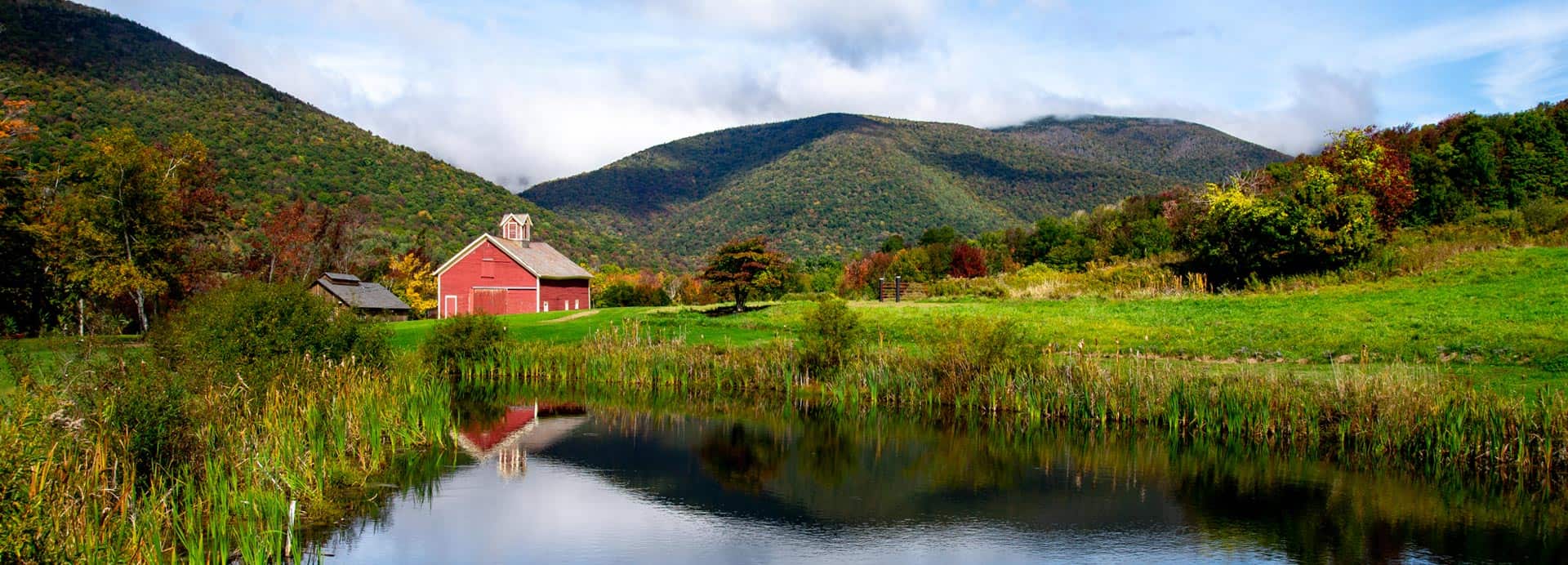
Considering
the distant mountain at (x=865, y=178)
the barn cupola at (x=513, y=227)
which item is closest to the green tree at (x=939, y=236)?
the distant mountain at (x=865, y=178)

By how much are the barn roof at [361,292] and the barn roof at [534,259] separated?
12.1 feet

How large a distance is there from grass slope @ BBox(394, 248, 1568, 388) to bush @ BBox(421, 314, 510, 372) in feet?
10.3

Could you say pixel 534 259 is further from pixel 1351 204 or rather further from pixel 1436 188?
pixel 1436 188

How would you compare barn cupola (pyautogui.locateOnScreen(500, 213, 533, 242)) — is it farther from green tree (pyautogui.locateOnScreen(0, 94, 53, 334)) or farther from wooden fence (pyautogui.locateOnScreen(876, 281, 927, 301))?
green tree (pyautogui.locateOnScreen(0, 94, 53, 334))

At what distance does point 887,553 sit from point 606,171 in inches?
4285

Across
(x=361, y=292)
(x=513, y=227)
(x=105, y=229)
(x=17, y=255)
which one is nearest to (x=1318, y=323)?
(x=105, y=229)

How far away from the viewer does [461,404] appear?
2084 cm

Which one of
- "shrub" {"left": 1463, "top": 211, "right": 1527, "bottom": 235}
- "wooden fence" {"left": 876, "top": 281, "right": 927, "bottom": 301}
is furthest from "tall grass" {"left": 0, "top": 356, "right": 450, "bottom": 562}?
"shrub" {"left": 1463, "top": 211, "right": 1527, "bottom": 235}

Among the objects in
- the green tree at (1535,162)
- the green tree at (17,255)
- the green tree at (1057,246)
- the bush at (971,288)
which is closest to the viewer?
the green tree at (17,255)

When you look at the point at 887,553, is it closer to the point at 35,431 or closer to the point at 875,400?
the point at 35,431

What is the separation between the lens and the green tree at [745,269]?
1357 inches

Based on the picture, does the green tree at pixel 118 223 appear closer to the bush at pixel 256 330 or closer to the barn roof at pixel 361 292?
the bush at pixel 256 330

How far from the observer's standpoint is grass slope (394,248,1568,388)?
17.9 m

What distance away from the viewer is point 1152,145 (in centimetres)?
11712
